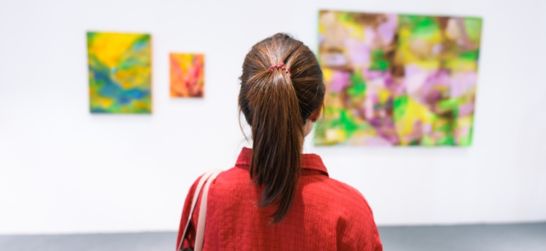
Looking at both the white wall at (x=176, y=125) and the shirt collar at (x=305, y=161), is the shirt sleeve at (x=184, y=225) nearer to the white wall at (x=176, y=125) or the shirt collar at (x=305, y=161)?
the shirt collar at (x=305, y=161)

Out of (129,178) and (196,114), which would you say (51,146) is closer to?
(129,178)

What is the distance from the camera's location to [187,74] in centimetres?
250

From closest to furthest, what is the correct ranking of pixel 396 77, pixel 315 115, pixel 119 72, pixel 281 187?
pixel 281 187
pixel 315 115
pixel 119 72
pixel 396 77

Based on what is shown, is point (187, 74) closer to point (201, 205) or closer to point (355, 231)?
point (201, 205)

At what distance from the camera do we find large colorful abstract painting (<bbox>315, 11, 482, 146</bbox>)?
2.59 metres

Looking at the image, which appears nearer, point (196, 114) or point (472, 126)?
point (196, 114)

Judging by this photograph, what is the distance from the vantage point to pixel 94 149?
100.0 inches

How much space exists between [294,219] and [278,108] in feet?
0.82

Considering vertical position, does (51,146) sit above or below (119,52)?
below

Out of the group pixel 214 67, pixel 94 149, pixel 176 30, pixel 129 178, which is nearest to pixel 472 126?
pixel 214 67

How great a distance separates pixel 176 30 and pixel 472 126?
101 inches

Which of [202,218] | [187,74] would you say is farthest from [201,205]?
[187,74]

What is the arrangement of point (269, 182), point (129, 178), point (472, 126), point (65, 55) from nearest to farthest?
point (269, 182) < point (65, 55) < point (129, 178) < point (472, 126)

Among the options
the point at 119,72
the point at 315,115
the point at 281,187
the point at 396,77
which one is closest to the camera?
the point at 281,187
